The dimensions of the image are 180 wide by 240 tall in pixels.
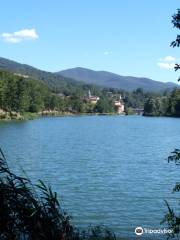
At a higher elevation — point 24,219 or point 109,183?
point 24,219

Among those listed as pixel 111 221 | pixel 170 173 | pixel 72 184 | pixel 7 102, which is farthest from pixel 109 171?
pixel 7 102

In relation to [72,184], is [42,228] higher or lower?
higher

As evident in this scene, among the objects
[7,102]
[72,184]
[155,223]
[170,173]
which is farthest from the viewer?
[7,102]

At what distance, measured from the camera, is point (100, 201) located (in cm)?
2883

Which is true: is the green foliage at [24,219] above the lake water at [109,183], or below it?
above

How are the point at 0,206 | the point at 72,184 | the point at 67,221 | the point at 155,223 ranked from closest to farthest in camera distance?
the point at 0,206 < the point at 67,221 < the point at 155,223 < the point at 72,184

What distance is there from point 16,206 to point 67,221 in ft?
3.33

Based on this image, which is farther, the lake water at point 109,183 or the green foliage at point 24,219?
the lake water at point 109,183

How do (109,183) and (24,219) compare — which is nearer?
(24,219)

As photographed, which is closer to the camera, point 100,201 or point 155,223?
point 155,223

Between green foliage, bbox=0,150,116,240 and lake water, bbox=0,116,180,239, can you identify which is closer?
green foliage, bbox=0,150,116,240

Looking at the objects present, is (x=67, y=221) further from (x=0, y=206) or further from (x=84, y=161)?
(x=84, y=161)

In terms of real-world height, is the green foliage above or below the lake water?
above

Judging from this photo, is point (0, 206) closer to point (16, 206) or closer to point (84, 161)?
point (16, 206)
